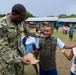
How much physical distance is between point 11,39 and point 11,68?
0.48 metres

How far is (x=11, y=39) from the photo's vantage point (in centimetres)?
427

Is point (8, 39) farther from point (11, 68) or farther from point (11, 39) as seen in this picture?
point (11, 68)

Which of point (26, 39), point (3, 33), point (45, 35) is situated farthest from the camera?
point (26, 39)

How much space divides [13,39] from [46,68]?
65.8 inches

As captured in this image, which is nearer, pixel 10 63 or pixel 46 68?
pixel 10 63

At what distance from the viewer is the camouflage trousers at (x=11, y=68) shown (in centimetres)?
434

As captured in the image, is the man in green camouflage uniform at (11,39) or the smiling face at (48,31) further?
the smiling face at (48,31)

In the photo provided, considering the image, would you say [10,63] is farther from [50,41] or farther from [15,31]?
[50,41]

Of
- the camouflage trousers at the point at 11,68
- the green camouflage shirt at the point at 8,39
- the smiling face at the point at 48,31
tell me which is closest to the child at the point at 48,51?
the smiling face at the point at 48,31

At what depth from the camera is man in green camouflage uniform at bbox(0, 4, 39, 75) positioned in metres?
4.12

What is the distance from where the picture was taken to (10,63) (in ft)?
14.1

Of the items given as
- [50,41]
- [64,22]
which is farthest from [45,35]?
[64,22]

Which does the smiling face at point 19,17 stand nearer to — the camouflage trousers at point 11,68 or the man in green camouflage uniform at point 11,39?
the man in green camouflage uniform at point 11,39

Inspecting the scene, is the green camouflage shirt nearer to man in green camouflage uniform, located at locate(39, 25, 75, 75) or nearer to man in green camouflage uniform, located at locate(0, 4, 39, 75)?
man in green camouflage uniform, located at locate(0, 4, 39, 75)
